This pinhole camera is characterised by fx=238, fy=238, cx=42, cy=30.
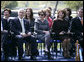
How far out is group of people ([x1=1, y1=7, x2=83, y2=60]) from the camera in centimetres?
694

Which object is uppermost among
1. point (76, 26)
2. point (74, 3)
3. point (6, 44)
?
point (74, 3)

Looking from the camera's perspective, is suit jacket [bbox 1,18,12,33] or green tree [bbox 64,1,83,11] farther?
green tree [bbox 64,1,83,11]

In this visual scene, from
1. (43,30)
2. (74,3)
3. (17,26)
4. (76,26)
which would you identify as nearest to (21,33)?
(17,26)

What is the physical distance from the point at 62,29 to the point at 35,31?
32.4 inches

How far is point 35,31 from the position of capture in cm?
727

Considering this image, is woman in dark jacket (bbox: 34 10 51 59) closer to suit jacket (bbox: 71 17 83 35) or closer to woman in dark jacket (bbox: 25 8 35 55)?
woman in dark jacket (bbox: 25 8 35 55)

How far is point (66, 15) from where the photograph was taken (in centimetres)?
782

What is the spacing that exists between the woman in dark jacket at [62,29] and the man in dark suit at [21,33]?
2.47ft

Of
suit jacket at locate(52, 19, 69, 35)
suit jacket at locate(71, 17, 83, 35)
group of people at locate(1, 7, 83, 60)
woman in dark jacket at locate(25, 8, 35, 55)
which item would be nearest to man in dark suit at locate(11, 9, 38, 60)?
group of people at locate(1, 7, 83, 60)

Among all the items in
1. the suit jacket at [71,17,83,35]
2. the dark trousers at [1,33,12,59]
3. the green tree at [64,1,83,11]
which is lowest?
the dark trousers at [1,33,12,59]

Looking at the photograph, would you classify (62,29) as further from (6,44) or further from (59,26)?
(6,44)

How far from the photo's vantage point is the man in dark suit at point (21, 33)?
275 inches

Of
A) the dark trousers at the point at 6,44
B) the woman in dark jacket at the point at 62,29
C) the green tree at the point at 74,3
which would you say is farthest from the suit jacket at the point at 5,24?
the green tree at the point at 74,3

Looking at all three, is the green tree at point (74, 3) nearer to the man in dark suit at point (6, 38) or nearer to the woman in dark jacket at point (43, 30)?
the woman in dark jacket at point (43, 30)
